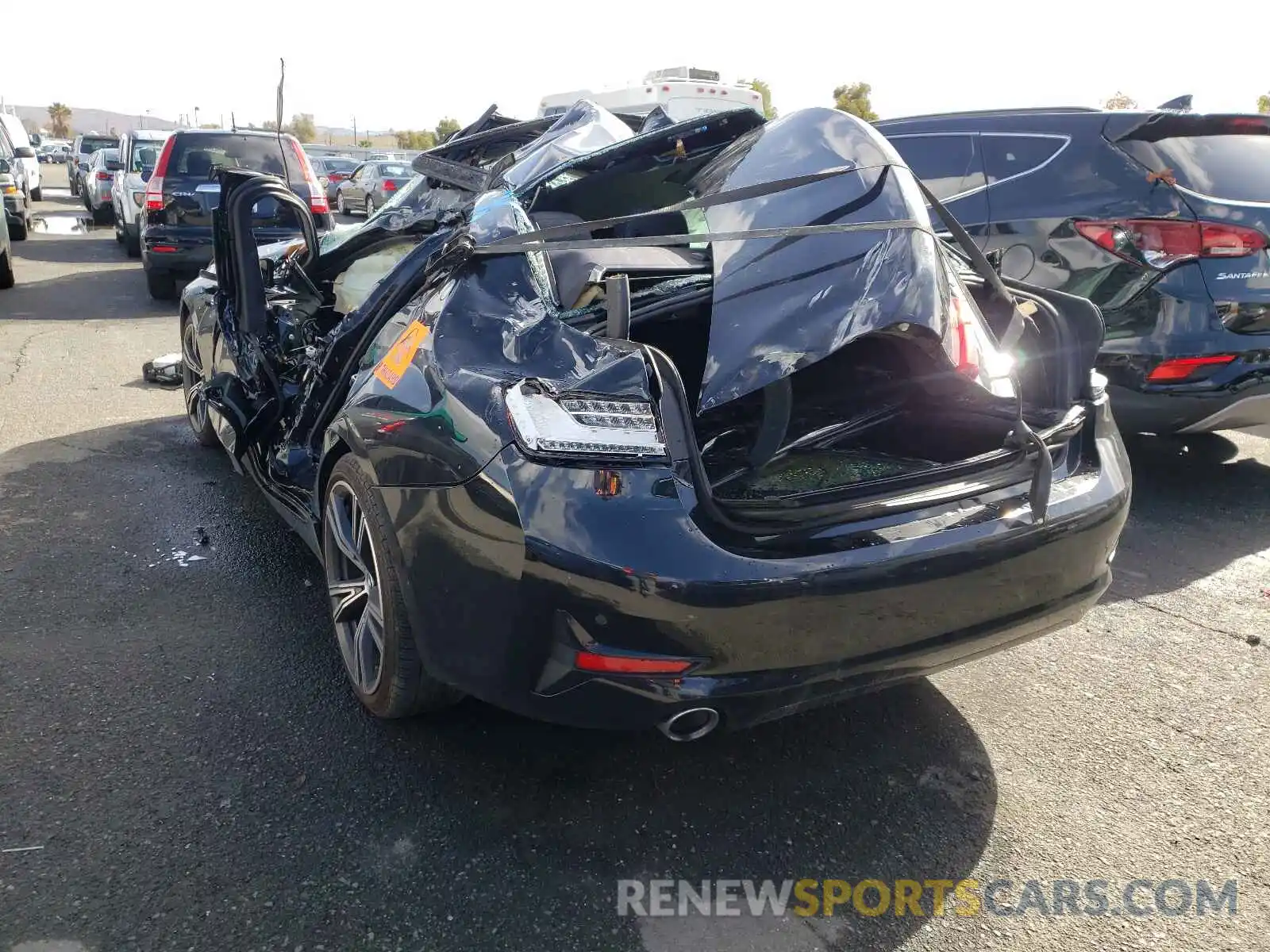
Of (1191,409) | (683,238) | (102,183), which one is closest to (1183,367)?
(1191,409)

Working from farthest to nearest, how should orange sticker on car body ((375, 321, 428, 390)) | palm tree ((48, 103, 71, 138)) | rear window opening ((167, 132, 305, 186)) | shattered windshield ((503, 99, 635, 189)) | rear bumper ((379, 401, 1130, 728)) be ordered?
palm tree ((48, 103, 71, 138)), rear window opening ((167, 132, 305, 186)), shattered windshield ((503, 99, 635, 189)), orange sticker on car body ((375, 321, 428, 390)), rear bumper ((379, 401, 1130, 728))

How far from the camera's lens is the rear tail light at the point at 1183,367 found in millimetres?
4379

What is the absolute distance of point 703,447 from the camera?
2.59 metres

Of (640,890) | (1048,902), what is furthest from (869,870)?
(640,890)

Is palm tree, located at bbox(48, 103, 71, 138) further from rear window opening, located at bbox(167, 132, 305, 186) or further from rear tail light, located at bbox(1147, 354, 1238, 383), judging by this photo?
rear tail light, located at bbox(1147, 354, 1238, 383)

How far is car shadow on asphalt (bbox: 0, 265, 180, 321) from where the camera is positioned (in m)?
9.91

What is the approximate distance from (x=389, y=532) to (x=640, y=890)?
1.03 metres

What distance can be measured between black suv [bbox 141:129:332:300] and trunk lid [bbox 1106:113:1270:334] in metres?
8.20

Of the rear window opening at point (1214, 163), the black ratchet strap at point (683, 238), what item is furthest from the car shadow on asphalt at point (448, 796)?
the rear window opening at point (1214, 163)

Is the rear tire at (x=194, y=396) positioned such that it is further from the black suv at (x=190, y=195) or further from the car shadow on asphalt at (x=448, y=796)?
the black suv at (x=190, y=195)

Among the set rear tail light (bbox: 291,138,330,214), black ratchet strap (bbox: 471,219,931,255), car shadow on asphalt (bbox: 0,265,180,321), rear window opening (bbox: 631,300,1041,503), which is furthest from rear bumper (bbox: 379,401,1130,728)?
rear tail light (bbox: 291,138,330,214)

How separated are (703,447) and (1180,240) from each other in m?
3.02

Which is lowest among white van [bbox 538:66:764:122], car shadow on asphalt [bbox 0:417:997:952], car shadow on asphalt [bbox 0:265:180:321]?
car shadow on asphalt [bbox 0:265:180:321]

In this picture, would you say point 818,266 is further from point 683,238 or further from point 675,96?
point 675,96
